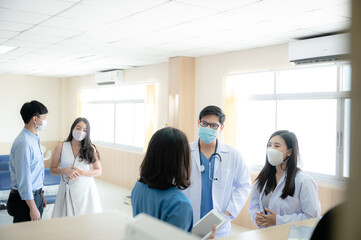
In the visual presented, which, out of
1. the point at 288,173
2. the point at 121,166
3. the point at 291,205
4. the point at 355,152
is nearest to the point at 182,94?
the point at 121,166

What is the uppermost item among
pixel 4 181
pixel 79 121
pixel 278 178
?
pixel 79 121

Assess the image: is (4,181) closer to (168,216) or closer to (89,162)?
(89,162)

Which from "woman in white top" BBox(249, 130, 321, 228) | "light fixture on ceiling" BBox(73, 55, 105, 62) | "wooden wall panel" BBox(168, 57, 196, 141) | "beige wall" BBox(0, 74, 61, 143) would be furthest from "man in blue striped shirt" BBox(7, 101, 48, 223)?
"beige wall" BBox(0, 74, 61, 143)

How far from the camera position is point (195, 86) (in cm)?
683

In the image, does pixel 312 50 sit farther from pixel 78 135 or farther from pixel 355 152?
pixel 355 152

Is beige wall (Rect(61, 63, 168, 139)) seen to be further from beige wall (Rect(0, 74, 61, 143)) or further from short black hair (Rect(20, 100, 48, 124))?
short black hair (Rect(20, 100, 48, 124))

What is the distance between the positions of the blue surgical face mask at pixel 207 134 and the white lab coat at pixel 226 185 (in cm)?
7

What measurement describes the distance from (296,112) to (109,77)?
516 centimetres

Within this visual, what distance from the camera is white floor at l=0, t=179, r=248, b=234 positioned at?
5.60m

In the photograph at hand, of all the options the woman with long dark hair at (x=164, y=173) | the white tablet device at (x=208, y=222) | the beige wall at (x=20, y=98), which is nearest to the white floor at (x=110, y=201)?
the beige wall at (x=20, y=98)

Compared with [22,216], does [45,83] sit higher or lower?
higher

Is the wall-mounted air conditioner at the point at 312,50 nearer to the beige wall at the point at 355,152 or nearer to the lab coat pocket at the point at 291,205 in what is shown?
the lab coat pocket at the point at 291,205

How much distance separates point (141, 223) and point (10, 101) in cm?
1081

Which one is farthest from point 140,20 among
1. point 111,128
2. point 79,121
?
point 111,128
